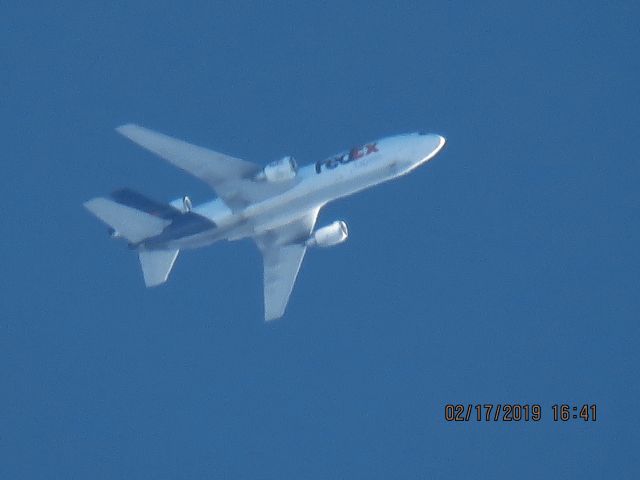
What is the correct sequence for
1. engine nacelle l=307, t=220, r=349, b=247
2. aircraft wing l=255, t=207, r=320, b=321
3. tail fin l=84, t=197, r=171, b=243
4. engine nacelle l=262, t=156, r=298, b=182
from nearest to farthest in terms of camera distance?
1. engine nacelle l=262, t=156, r=298, b=182
2. tail fin l=84, t=197, r=171, b=243
3. engine nacelle l=307, t=220, r=349, b=247
4. aircraft wing l=255, t=207, r=320, b=321

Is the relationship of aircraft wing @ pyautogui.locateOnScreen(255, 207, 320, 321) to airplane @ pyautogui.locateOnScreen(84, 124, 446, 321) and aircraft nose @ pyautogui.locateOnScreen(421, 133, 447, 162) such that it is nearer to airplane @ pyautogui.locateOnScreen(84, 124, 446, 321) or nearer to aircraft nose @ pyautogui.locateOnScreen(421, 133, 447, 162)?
airplane @ pyautogui.locateOnScreen(84, 124, 446, 321)

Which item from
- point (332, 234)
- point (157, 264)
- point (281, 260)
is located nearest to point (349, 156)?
point (332, 234)

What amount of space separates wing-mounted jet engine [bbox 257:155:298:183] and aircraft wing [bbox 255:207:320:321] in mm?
7528

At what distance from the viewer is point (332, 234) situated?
220ft

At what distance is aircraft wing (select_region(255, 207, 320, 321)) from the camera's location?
230 ft

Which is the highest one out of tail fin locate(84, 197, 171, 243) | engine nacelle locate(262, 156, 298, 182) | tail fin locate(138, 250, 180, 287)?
engine nacelle locate(262, 156, 298, 182)

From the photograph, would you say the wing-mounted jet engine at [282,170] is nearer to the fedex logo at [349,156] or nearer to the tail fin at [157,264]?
the fedex logo at [349,156]

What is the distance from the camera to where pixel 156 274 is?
68125 millimetres

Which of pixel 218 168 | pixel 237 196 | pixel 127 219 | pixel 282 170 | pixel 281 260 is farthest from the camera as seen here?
pixel 281 260

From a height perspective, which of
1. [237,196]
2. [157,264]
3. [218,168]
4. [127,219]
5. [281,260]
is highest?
[218,168]

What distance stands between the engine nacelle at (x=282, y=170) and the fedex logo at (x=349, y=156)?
1649 mm

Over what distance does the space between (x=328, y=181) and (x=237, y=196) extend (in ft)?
17.3

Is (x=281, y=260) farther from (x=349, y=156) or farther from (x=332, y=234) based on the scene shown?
Result: (x=349, y=156)

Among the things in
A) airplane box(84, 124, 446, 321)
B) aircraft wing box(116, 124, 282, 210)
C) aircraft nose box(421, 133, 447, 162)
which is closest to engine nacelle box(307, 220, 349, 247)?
airplane box(84, 124, 446, 321)
